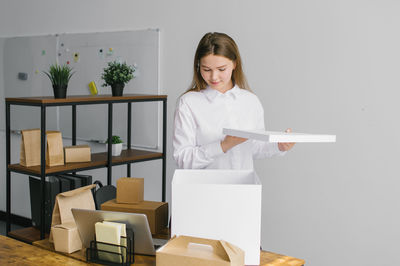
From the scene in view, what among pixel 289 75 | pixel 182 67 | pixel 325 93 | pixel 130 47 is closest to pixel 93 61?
pixel 130 47

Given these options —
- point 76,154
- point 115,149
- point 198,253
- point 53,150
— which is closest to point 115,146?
point 115,149

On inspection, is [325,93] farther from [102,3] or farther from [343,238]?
[102,3]

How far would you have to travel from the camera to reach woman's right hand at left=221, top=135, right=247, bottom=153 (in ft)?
6.20

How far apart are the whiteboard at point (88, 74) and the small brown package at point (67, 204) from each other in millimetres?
1950

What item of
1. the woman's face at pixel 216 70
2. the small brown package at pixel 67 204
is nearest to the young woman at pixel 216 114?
the woman's face at pixel 216 70

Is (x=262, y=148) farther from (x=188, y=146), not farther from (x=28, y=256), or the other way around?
(x=28, y=256)

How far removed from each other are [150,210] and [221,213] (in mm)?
464

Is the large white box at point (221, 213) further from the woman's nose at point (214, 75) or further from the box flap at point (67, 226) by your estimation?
the woman's nose at point (214, 75)

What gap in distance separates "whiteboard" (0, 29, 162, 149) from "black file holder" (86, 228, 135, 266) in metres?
2.30

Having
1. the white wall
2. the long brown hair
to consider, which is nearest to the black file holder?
the long brown hair

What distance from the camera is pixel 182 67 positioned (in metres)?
3.64

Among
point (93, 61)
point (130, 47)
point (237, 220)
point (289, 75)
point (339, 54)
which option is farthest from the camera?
point (93, 61)

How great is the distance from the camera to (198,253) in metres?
1.35

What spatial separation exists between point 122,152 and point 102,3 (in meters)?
1.45
